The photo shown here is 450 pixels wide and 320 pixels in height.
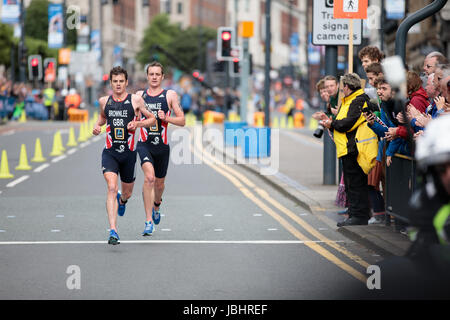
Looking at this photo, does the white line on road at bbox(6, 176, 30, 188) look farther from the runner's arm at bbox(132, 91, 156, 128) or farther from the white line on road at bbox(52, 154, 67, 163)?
the runner's arm at bbox(132, 91, 156, 128)

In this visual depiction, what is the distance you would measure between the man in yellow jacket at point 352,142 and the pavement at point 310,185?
11.8 inches

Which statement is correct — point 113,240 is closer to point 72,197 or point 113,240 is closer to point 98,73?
point 72,197

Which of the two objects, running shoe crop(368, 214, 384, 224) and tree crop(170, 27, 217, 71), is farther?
tree crop(170, 27, 217, 71)

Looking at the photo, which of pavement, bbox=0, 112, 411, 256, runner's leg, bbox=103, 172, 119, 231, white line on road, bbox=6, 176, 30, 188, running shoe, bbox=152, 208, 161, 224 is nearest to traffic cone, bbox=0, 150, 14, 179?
white line on road, bbox=6, 176, 30, 188

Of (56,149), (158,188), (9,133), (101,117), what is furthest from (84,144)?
(101,117)

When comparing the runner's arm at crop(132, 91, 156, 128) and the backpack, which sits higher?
the runner's arm at crop(132, 91, 156, 128)

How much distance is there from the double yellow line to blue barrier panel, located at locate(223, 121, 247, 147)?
4398mm

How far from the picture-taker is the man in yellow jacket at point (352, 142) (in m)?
11.5

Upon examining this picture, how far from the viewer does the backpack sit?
453 inches

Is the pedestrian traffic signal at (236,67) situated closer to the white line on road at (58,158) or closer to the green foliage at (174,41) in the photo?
the white line on road at (58,158)

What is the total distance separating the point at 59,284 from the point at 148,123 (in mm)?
2784

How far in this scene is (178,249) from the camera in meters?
10.2

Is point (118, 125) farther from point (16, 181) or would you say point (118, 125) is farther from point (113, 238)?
point (16, 181)
